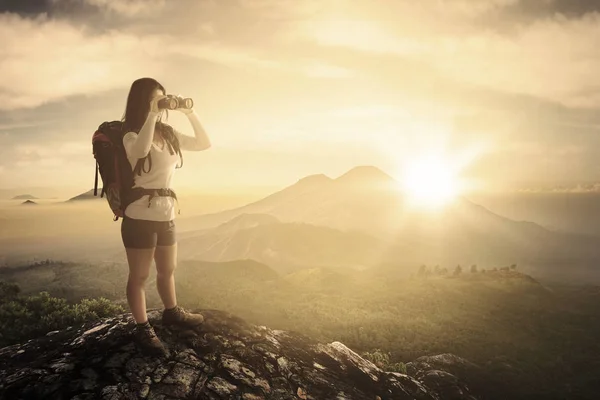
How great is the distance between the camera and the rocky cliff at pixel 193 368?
216 inches

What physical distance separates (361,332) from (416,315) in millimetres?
11913

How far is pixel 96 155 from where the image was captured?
5.27 m

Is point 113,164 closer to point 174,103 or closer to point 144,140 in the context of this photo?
point 144,140

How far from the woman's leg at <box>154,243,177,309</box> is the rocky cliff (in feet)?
2.46

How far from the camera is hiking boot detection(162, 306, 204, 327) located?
668 centimetres

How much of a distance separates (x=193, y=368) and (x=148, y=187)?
2.98 metres

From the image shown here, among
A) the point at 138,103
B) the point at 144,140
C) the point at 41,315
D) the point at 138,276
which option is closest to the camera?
the point at 144,140

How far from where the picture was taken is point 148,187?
5543mm

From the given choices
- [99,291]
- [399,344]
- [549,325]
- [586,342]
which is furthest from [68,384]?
[549,325]

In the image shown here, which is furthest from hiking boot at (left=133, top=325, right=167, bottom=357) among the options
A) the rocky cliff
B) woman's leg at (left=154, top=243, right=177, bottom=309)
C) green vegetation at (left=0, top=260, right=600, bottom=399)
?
green vegetation at (left=0, top=260, right=600, bottom=399)

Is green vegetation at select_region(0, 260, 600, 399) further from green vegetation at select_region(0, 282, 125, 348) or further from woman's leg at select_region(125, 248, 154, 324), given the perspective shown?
woman's leg at select_region(125, 248, 154, 324)

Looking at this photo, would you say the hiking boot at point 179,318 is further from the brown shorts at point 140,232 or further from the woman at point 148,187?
the brown shorts at point 140,232

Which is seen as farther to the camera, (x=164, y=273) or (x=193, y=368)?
(x=164, y=273)

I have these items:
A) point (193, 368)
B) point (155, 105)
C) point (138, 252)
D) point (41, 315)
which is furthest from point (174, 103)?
point (41, 315)
